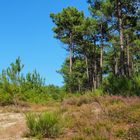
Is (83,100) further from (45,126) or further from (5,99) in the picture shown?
(5,99)

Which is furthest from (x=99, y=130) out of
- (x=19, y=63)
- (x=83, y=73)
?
(x=83, y=73)

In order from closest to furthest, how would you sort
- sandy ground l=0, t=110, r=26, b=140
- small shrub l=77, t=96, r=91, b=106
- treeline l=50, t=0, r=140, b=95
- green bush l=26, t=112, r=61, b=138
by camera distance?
1. green bush l=26, t=112, r=61, b=138
2. sandy ground l=0, t=110, r=26, b=140
3. small shrub l=77, t=96, r=91, b=106
4. treeline l=50, t=0, r=140, b=95

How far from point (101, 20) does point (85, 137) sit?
125 ft

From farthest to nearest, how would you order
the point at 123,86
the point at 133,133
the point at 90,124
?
the point at 123,86 < the point at 90,124 < the point at 133,133

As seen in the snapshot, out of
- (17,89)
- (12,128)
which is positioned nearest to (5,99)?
(17,89)

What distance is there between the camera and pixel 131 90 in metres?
18.1

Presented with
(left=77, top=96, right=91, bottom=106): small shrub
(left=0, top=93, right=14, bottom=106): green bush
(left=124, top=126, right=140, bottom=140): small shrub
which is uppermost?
(left=0, top=93, right=14, bottom=106): green bush

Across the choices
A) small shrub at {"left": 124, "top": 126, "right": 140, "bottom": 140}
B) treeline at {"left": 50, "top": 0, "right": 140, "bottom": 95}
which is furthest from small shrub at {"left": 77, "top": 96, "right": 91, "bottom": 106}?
treeline at {"left": 50, "top": 0, "right": 140, "bottom": 95}

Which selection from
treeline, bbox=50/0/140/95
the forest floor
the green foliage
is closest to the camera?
the forest floor

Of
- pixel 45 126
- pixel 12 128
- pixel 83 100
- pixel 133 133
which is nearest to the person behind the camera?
pixel 133 133

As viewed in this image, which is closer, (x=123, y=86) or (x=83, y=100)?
(x=83, y=100)

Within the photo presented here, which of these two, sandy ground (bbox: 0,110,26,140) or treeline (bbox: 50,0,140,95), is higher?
treeline (bbox: 50,0,140,95)

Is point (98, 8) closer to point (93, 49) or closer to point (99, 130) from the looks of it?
point (93, 49)

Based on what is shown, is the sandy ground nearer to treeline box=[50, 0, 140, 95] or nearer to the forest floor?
the forest floor
